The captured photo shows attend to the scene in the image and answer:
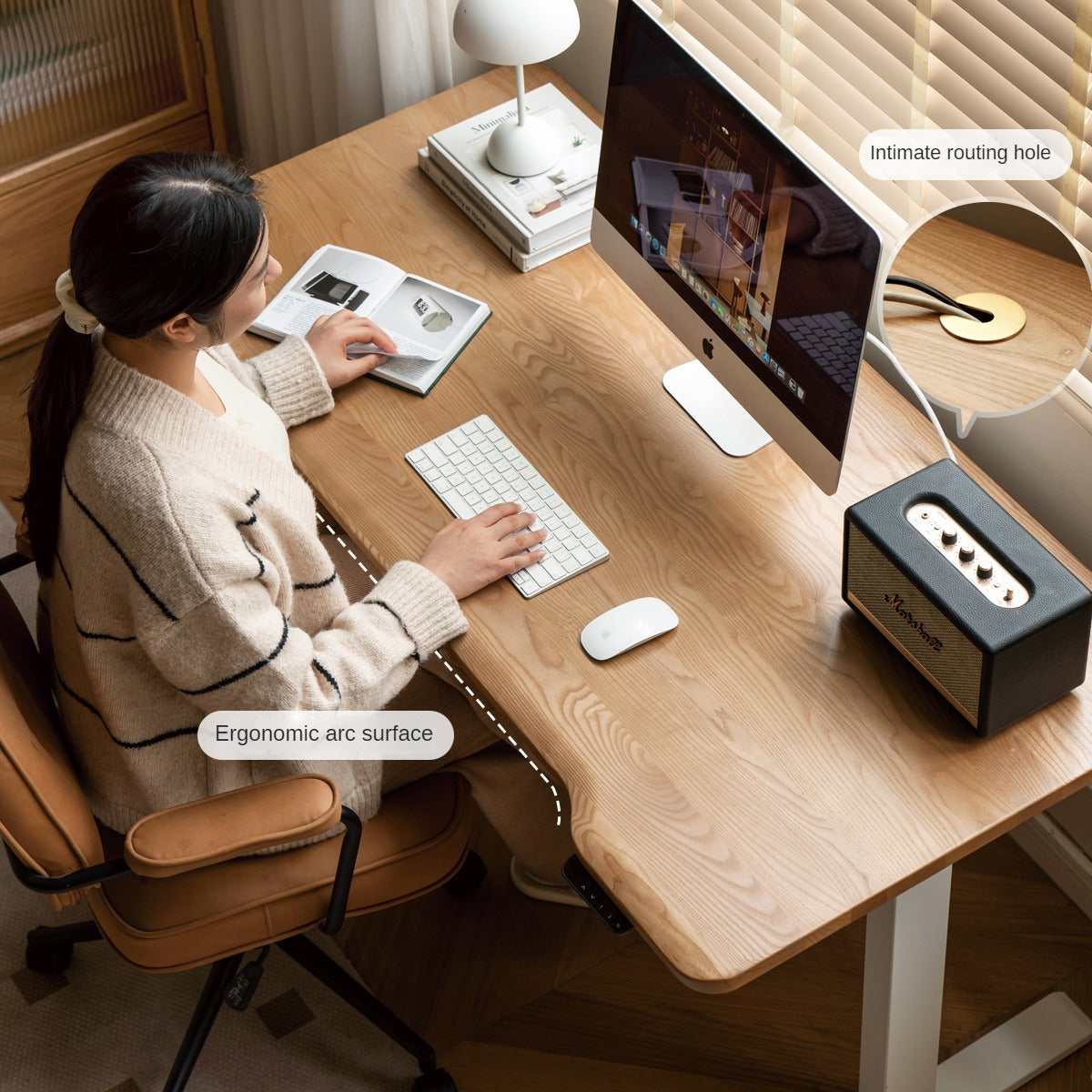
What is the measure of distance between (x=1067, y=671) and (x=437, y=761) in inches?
29.0

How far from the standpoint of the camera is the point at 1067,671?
1.38m

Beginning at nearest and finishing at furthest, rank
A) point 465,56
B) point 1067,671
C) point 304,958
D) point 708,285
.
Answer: point 1067,671 → point 708,285 → point 304,958 → point 465,56

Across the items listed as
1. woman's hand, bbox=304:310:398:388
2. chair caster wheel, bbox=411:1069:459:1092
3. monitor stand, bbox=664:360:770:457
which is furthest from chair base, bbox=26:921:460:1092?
monitor stand, bbox=664:360:770:457

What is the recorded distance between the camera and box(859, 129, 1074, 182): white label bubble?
157cm

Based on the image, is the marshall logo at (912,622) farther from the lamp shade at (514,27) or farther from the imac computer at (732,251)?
the lamp shade at (514,27)

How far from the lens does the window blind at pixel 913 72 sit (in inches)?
59.9

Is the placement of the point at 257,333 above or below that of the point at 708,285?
below

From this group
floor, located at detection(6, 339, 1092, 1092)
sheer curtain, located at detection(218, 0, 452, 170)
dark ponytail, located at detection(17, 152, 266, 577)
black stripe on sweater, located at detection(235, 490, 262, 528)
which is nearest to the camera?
dark ponytail, located at detection(17, 152, 266, 577)

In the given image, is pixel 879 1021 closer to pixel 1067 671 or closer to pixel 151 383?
pixel 1067 671

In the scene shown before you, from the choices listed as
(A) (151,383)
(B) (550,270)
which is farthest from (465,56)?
(A) (151,383)

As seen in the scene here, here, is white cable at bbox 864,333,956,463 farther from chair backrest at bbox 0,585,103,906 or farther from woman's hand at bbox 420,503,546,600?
chair backrest at bbox 0,585,103,906

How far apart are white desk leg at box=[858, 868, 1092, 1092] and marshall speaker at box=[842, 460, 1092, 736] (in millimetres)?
236

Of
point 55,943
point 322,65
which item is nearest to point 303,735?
point 55,943

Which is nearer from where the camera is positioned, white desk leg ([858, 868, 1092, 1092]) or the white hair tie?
the white hair tie
